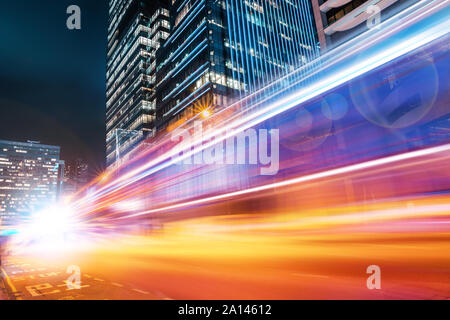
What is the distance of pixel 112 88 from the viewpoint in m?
95.3

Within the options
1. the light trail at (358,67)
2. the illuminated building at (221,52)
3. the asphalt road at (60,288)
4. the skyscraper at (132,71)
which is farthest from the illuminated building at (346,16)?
the skyscraper at (132,71)

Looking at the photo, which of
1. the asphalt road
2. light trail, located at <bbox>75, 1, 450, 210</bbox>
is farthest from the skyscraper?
the asphalt road

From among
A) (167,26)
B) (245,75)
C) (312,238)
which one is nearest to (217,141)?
(312,238)

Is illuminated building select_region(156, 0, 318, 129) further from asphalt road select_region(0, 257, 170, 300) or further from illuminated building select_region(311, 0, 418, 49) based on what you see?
asphalt road select_region(0, 257, 170, 300)

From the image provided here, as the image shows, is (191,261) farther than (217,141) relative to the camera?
No

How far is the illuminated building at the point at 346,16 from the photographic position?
2288 centimetres

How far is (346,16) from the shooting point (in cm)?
2594

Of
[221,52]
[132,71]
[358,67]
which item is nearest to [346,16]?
[358,67]

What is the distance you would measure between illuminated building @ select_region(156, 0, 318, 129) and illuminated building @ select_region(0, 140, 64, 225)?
140887 mm

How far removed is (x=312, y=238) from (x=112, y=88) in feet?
324

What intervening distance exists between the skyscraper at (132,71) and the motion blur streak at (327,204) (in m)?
45.2

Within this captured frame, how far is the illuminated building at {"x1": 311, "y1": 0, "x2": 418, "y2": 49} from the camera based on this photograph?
22.9 metres

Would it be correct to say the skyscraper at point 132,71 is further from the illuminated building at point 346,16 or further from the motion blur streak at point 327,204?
the illuminated building at point 346,16
